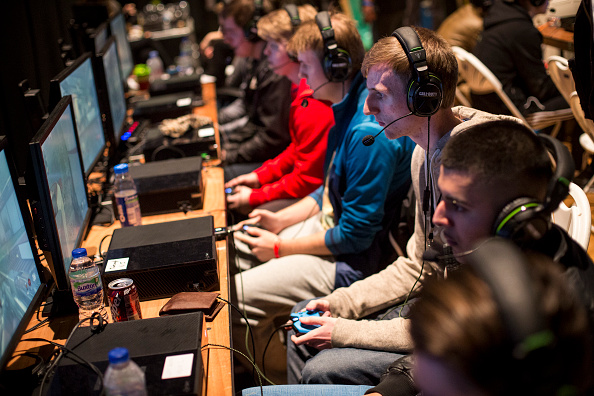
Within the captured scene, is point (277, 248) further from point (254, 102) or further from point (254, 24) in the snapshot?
point (254, 24)

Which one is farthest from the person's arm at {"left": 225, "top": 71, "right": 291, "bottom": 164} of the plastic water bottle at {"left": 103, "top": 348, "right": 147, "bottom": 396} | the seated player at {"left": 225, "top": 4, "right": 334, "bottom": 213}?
the plastic water bottle at {"left": 103, "top": 348, "right": 147, "bottom": 396}

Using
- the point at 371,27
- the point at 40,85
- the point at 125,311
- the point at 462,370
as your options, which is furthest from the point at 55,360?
the point at 371,27

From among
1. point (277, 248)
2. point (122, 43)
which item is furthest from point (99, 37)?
point (277, 248)

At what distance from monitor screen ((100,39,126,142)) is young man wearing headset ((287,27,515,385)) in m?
1.46

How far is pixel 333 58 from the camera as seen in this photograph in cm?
201

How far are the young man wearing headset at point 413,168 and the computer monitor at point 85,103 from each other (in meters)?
1.02

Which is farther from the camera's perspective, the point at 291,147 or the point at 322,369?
the point at 291,147

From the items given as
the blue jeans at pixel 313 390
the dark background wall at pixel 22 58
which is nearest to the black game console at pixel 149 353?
the blue jeans at pixel 313 390

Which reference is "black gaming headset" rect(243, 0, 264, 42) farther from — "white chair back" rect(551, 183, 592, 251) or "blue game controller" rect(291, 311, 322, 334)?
"white chair back" rect(551, 183, 592, 251)

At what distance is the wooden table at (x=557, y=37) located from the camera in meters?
2.96

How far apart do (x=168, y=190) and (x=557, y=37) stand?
2.38 metres

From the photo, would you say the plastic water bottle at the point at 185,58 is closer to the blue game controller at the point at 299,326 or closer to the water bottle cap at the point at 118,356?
the blue game controller at the point at 299,326

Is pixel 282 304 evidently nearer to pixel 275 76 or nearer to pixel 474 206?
pixel 474 206

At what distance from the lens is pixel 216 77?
462 centimetres
